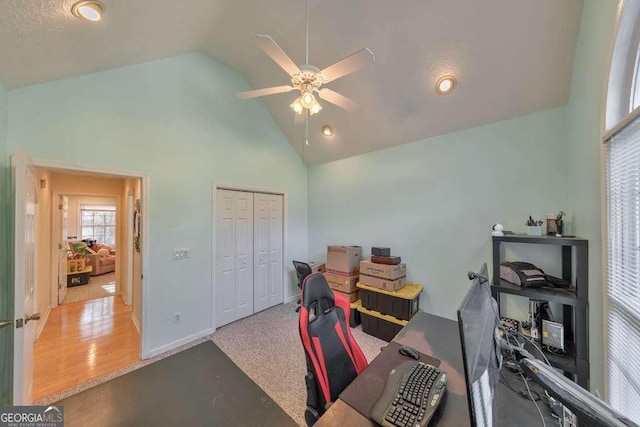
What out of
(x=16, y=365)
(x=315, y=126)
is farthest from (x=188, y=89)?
(x=16, y=365)

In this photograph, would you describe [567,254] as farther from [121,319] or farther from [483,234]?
[121,319]

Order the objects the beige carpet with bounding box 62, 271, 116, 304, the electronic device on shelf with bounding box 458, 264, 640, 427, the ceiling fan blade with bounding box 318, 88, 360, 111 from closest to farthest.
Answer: the electronic device on shelf with bounding box 458, 264, 640, 427
the ceiling fan blade with bounding box 318, 88, 360, 111
the beige carpet with bounding box 62, 271, 116, 304

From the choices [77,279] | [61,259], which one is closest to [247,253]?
[61,259]

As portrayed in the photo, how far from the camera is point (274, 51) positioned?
1498 millimetres

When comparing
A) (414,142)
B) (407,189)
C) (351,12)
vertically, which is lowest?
(407,189)

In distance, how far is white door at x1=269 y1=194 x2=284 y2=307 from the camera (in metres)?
3.96

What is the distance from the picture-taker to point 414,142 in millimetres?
3062

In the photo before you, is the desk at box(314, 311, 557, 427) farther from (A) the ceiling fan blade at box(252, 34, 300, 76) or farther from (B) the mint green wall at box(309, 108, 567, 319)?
(A) the ceiling fan blade at box(252, 34, 300, 76)

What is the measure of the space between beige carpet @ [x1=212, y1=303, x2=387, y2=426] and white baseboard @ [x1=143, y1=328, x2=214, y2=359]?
0.41ft

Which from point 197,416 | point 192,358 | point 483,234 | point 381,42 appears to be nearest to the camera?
point 197,416

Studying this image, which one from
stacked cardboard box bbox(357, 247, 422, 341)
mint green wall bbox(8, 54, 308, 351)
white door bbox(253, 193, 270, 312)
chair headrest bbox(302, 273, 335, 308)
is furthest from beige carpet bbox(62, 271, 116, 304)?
chair headrest bbox(302, 273, 335, 308)

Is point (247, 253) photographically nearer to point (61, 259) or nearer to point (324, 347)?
point (324, 347)

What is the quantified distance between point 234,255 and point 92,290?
12.7 feet

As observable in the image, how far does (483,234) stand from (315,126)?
266cm
